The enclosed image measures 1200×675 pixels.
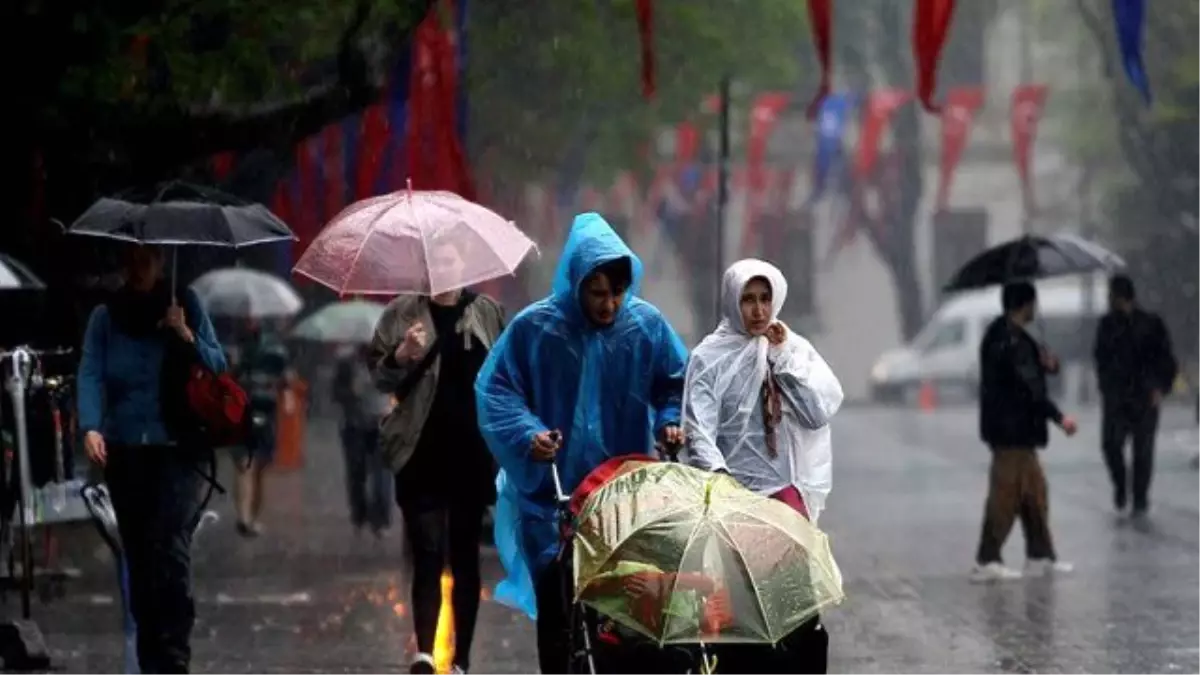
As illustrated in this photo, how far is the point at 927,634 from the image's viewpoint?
42.2ft

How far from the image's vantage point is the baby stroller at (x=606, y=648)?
7645 millimetres

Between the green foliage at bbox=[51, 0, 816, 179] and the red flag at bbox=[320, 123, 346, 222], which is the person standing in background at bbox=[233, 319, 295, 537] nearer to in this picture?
the green foliage at bbox=[51, 0, 816, 179]

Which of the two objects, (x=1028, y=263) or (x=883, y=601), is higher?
(x=1028, y=263)

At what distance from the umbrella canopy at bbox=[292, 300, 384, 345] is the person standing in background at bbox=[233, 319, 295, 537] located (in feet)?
1.09

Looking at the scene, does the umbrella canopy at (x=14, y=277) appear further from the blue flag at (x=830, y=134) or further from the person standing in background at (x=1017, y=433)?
the blue flag at (x=830, y=134)

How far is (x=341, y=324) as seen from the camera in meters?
21.5

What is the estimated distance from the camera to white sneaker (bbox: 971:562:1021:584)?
50.9 ft

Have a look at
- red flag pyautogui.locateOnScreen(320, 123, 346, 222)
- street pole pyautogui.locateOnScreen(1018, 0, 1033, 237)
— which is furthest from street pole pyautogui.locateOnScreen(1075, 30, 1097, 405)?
red flag pyautogui.locateOnScreen(320, 123, 346, 222)

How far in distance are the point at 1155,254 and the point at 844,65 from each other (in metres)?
15.3

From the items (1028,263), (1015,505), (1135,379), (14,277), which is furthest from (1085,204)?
(14,277)

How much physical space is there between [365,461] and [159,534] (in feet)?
33.5

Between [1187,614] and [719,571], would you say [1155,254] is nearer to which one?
[1187,614]

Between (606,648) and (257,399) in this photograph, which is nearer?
(606,648)

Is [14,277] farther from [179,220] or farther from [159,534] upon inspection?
[159,534]
